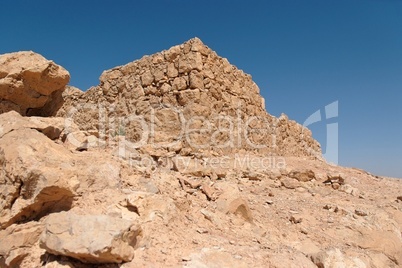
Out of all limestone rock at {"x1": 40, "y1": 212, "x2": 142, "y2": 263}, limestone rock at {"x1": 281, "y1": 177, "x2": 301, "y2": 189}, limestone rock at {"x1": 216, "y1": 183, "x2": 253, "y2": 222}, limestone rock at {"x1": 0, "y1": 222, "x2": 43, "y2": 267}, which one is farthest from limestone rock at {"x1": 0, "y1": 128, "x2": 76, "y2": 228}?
limestone rock at {"x1": 281, "y1": 177, "x2": 301, "y2": 189}

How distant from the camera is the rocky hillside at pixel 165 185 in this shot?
2621 mm

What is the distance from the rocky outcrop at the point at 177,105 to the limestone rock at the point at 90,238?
10.3ft

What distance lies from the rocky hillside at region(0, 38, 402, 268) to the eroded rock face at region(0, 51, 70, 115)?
0.06 ft

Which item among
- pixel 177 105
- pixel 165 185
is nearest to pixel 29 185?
pixel 165 185

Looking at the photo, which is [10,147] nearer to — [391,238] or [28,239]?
[28,239]

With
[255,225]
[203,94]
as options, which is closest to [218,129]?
[203,94]

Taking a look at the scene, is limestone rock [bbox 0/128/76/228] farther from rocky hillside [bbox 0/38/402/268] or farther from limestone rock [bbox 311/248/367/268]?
limestone rock [bbox 311/248/367/268]

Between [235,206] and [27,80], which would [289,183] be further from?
[27,80]

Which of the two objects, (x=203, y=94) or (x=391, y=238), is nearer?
(x=391, y=238)

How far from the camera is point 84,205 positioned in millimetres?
3086

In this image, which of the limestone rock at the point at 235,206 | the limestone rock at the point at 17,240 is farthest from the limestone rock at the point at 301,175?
the limestone rock at the point at 17,240

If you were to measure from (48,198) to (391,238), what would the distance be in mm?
4394

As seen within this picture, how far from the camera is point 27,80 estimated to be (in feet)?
14.8

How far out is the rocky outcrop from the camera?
624 centimetres
